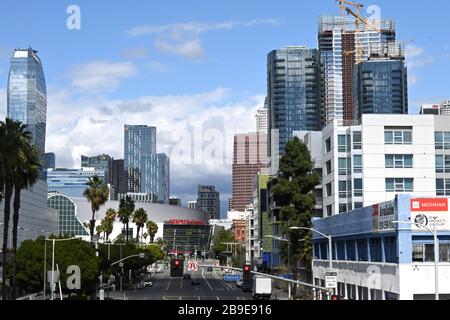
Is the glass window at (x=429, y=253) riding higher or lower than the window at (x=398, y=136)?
lower

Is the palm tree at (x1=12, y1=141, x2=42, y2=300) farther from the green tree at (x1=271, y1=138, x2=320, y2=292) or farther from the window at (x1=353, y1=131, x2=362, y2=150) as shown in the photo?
the window at (x1=353, y1=131, x2=362, y2=150)

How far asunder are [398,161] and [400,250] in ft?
148

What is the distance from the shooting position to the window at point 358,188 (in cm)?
11175

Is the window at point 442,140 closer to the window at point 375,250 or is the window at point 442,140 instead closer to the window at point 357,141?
the window at point 357,141

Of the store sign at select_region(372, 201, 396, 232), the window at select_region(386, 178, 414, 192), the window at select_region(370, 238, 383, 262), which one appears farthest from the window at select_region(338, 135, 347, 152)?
the store sign at select_region(372, 201, 396, 232)

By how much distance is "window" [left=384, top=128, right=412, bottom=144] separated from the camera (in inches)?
4326

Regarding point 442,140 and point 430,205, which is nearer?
point 430,205

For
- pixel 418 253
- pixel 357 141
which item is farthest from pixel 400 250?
pixel 357 141

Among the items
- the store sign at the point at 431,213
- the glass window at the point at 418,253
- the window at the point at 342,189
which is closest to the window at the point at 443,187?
the window at the point at 342,189

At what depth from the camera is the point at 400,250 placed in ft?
219

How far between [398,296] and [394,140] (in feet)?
152

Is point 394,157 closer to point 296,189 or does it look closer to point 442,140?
point 442,140

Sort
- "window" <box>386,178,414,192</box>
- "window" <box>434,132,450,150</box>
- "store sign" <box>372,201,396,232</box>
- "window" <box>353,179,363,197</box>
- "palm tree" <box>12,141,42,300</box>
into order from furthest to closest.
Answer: "window" <box>434,132,450,150</box>, "window" <box>353,179,363,197</box>, "window" <box>386,178,414,192</box>, "palm tree" <box>12,141,42,300</box>, "store sign" <box>372,201,396,232</box>
